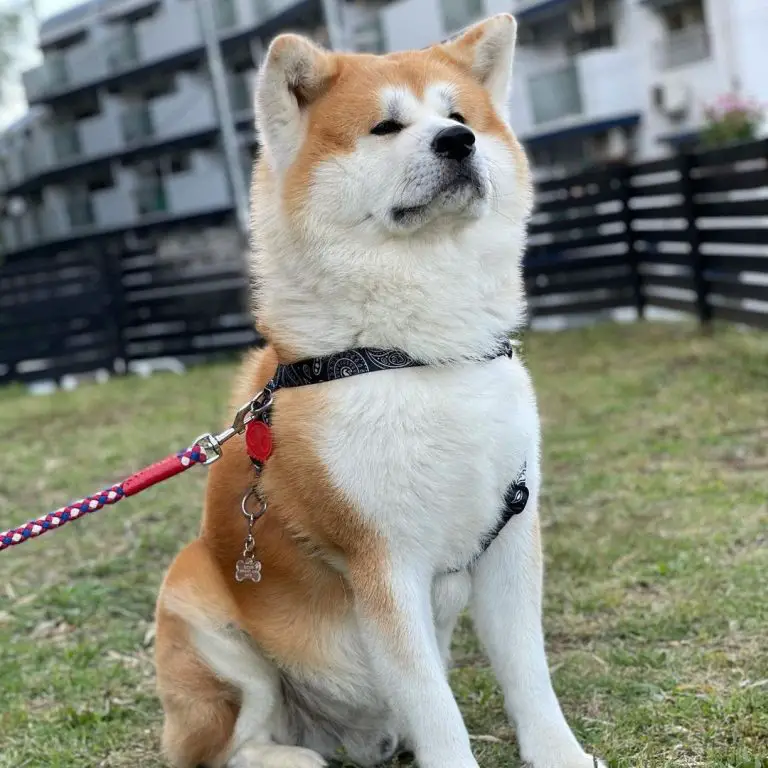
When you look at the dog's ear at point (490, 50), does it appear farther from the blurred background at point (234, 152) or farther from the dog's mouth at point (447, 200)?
the blurred background at point (234, 152)

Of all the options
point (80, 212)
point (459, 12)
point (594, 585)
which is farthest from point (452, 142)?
point (80, 212)

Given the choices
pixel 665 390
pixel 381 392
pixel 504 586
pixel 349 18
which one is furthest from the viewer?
pixel 349 18

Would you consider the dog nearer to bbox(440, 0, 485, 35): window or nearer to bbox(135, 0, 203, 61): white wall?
bbox(440, 0, 485, 35): window

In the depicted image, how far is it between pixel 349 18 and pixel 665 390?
13.3 m

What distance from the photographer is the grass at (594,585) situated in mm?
2359

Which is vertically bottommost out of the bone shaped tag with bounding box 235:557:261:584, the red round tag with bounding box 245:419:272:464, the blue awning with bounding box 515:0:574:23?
the bone shaped tag with bounding box 235:557:261:584

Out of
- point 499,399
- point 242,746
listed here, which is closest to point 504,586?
point 499,399

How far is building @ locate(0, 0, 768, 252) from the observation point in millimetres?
14617

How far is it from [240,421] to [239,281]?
8.54m

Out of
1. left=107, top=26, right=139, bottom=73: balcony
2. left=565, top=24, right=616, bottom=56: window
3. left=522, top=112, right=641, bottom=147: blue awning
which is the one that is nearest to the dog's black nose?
left=522, top=112, right=641, bottom=147: blue awning

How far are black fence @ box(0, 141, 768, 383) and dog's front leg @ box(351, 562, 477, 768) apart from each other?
6.51m

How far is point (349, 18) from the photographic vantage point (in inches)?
690

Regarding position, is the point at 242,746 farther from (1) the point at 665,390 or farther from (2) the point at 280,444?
(1) the point at 665,390

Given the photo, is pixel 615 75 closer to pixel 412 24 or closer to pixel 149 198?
pixel 412 24
